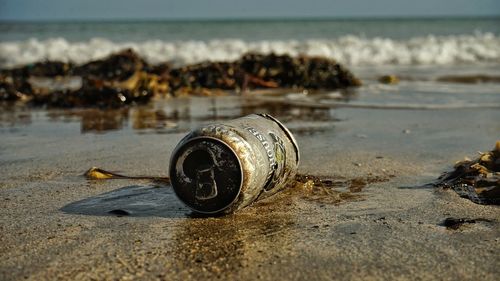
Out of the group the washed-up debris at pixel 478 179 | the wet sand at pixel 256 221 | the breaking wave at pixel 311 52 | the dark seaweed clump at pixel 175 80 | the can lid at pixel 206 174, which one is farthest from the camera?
the breaking wave at pixel 311 52

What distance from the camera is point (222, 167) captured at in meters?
2.83

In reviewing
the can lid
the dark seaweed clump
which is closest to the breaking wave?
the dark seaweed clump

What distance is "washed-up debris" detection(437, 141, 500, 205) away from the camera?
3.41 meters

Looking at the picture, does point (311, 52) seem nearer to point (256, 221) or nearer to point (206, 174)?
point (256, 221)

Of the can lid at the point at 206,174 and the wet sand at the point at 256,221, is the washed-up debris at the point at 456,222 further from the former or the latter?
the can lid at the point at 206,174

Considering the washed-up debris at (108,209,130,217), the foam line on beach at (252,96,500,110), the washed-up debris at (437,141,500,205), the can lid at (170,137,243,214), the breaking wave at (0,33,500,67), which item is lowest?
the washed-up debris at (437,141,500,205)

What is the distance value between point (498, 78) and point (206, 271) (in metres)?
10.1

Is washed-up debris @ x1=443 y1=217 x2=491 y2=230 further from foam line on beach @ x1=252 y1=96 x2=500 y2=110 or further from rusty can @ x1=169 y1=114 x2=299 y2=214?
foam line on beach @ x1=252 y1=96 x2=500 y2=110

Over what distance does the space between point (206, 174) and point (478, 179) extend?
1707mm

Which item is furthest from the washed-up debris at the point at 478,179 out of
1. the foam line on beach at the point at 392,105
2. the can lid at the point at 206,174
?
the foam line on beach at the point at 392,105

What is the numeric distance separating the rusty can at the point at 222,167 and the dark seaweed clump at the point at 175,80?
5088mm

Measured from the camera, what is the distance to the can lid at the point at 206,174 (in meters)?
2.82

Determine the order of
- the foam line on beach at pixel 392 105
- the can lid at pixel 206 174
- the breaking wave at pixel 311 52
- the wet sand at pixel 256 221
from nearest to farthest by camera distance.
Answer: the wet sand at pixel 256 221, the can lid at pixel 206 174, the foam line on beach at pixel 392 105, the breaking wave at pixel 311 52

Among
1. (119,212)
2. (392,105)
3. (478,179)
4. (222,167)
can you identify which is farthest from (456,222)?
(392,105)
